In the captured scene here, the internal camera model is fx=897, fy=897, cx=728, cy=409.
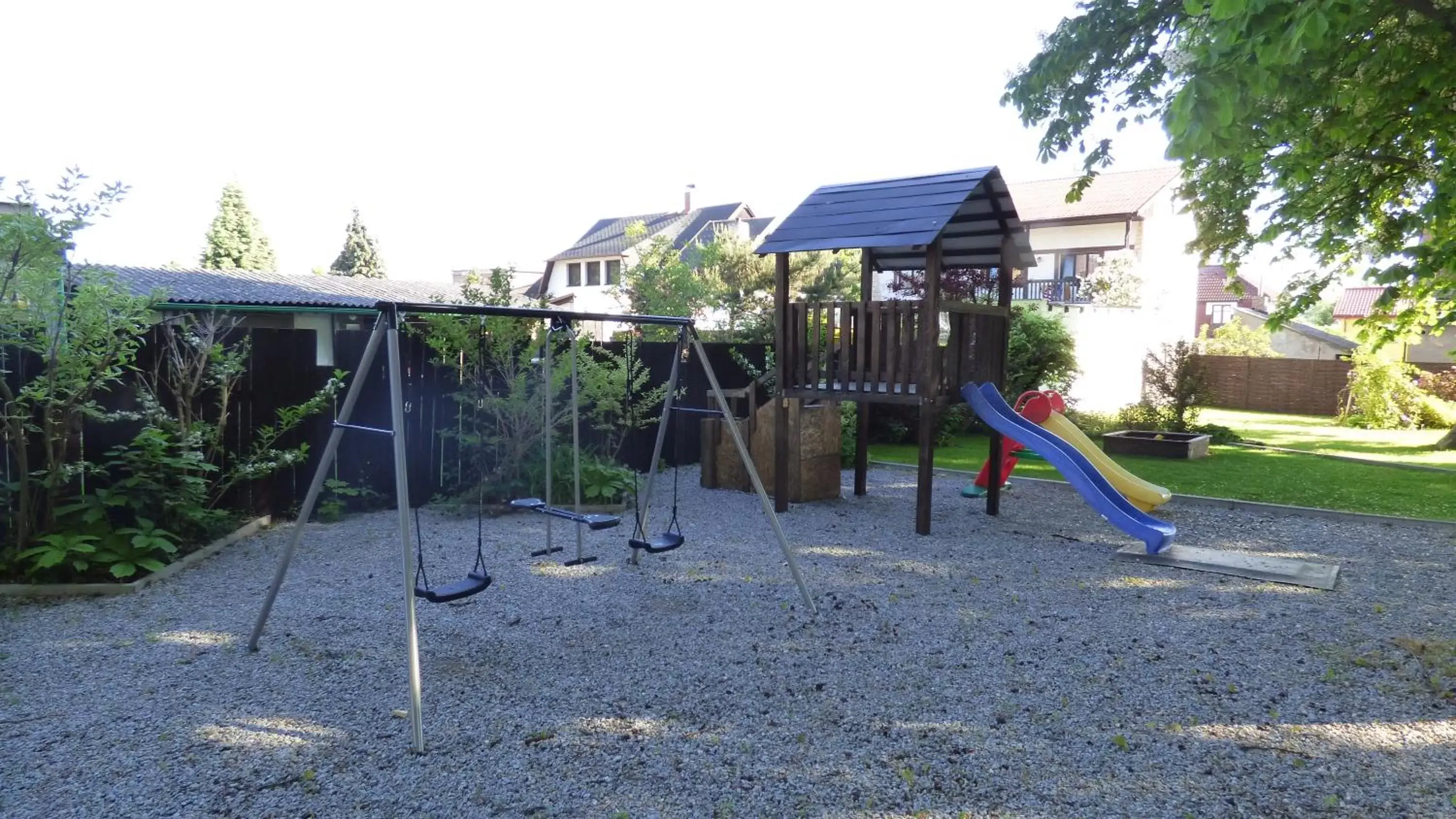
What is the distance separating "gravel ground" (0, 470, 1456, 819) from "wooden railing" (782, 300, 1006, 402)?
1.89 meters

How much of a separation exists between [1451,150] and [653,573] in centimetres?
680

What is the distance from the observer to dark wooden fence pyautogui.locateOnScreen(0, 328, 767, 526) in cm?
646

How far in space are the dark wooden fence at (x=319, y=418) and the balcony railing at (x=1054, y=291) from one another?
21878 mm

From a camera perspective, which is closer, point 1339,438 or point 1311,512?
point 1311,512

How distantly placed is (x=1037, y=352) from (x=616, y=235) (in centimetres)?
3429

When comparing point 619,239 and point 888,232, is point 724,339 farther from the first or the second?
point 619,239

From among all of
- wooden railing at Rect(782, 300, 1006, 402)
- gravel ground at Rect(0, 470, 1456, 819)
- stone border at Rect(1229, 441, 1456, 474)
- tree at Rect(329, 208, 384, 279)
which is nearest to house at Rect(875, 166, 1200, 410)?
stone border at Rect(1229, 441, 1456, 474)

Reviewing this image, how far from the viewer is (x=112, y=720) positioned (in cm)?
372

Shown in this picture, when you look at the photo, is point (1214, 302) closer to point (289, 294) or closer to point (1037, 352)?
point (1037, 352)

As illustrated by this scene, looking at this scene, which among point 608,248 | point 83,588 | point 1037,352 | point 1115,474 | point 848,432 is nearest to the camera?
point 83,588

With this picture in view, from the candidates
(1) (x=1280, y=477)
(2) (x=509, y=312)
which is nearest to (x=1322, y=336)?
(1) (x=1280, y=477)

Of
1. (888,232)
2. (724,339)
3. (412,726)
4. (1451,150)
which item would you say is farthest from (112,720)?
(724,339)

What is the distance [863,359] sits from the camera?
8141 mm

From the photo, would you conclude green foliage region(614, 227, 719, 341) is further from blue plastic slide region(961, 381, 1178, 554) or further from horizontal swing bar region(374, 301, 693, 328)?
horizontal swing bar region(374, 301, 693, 328)
